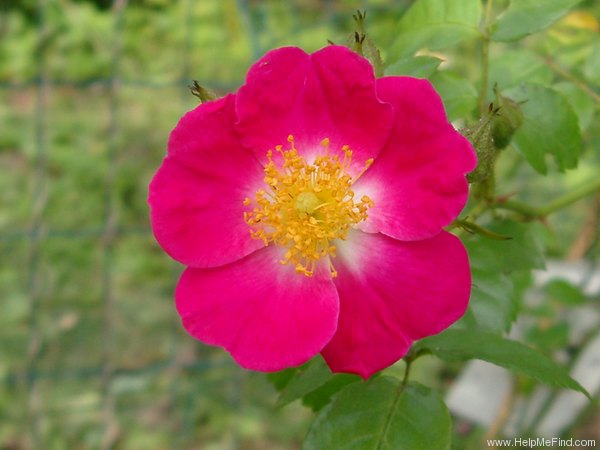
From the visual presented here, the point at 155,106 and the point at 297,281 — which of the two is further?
the point at 155,106

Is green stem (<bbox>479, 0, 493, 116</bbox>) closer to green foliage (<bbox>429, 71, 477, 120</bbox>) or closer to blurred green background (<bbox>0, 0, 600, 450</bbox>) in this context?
green foliage (<bbox>429, 71, 477, 120</bbox>)

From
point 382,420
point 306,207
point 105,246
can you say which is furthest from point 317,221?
point 105,246

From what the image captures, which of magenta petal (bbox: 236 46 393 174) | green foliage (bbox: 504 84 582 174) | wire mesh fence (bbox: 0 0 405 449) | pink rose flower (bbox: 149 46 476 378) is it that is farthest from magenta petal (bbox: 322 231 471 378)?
wire mesh fence (bbox: 0 0 405 449)

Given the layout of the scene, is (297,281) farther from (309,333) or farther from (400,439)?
(400,439)

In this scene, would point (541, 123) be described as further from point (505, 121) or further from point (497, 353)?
point (497, 353)

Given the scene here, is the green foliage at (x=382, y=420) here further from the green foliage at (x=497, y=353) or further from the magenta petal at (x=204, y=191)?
the magenta petal at (x=204, y=191)

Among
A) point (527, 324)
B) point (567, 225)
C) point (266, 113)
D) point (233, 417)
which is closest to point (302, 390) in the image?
point (266, 113)

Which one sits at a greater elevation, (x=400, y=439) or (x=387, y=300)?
(x=387, y=300)
